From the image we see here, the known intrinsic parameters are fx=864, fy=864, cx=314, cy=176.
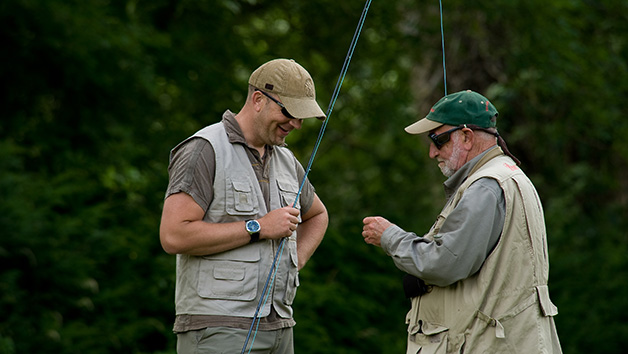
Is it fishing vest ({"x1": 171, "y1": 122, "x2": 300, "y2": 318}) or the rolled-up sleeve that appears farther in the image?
fishing vest ({"x1": 171, "y1": 122, "x2": 300, "y2": 318})

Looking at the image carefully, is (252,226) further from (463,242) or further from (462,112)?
(462,112)

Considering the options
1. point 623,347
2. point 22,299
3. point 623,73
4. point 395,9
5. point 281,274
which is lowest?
point 623,347

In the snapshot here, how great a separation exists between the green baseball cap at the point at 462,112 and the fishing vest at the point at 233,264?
776 mm

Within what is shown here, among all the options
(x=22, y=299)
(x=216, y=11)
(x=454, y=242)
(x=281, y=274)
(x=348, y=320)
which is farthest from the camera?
(x=216, y=11)

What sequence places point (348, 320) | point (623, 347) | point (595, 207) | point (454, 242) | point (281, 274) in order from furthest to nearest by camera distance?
point (595, 207)
point (623, 347)
point (348, 320)
point (281, 274)
point (454, 242)

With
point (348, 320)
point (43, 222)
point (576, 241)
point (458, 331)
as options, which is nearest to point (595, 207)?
point (576, 241)

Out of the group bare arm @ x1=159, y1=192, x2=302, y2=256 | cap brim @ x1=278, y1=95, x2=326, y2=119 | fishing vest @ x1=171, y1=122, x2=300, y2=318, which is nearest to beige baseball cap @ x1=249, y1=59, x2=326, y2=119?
cap brim @ x1=278, y1=95, x2=326, y2=119

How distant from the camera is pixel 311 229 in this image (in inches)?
162

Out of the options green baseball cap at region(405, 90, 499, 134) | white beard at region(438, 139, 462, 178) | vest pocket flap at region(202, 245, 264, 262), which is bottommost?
vest pocket flap at region(202, 245, 264, 262)

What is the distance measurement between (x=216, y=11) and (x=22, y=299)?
3942 millimetres

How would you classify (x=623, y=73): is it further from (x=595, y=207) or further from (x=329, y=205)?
(x=329, y=205)

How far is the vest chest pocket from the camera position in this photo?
3.53 metres

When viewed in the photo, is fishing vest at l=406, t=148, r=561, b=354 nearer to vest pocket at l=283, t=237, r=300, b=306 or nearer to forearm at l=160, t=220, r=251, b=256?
vest pocket at l=283, t=237, r=300, b=306

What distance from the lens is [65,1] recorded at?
25.5 feet
